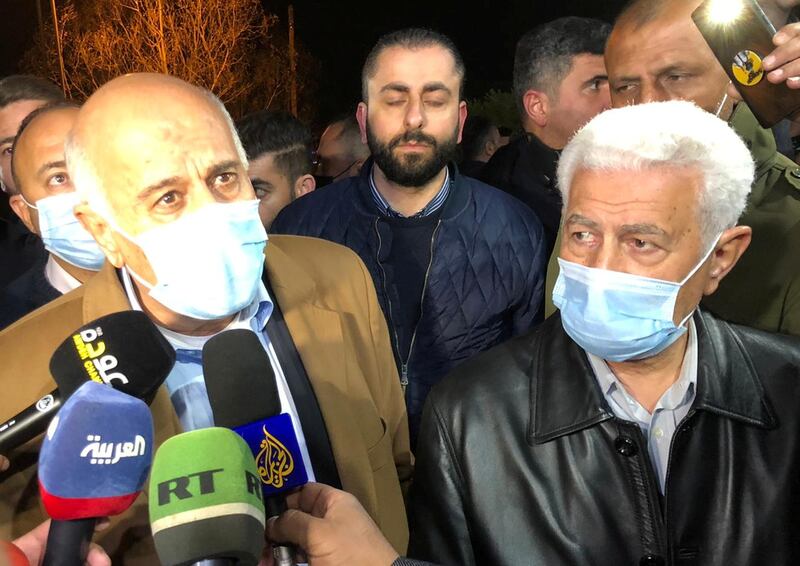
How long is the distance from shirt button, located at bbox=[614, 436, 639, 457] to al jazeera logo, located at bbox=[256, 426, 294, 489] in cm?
80

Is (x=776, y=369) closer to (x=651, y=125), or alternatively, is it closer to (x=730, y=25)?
(x=651, y=125)

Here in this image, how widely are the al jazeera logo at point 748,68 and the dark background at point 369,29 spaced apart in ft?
58.6

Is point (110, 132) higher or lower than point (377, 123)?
higher

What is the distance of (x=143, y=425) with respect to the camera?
1.25 metres

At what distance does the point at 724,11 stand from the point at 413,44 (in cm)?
153

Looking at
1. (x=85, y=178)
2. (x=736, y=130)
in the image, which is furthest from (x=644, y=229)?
(x=85, y=178)

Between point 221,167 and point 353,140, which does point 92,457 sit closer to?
point 221,167

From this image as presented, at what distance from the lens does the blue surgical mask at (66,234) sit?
2.84 m

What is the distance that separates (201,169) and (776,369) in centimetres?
151

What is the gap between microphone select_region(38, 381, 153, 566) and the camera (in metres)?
1.18

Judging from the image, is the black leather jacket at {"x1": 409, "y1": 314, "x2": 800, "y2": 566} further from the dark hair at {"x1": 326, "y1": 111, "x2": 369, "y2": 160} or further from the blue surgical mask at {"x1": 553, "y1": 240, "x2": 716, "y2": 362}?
the dark hair at {"x1": 326, "y1": 111, "x2": 369, "y2": 160}

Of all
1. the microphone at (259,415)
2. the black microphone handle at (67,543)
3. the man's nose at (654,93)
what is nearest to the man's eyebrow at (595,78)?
the man's nose at (654,93)

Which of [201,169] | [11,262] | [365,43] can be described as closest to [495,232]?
[201,169]

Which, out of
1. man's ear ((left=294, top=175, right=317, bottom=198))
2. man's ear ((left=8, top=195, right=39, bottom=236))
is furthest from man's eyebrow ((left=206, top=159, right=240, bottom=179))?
man's ear ((left=294, top=175, right=317, bottom=198))
